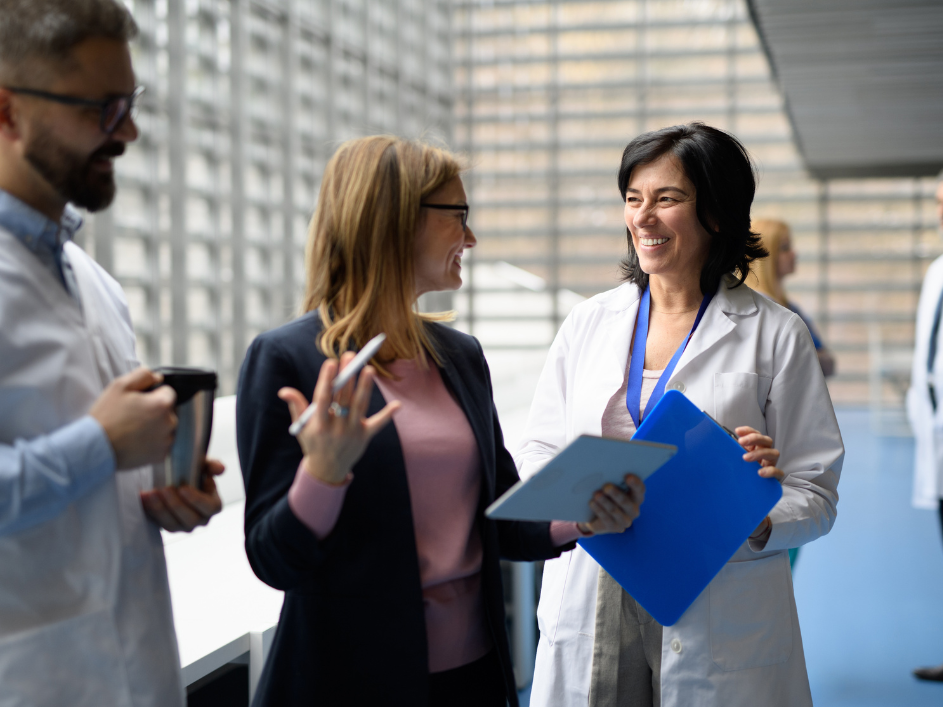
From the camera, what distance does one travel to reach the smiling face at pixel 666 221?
2.04m

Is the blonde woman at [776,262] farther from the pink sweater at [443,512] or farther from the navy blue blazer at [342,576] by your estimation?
the navy blue blazer at [342,576]

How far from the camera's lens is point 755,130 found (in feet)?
50.1

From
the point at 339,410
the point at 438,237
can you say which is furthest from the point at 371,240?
the point at 339,410

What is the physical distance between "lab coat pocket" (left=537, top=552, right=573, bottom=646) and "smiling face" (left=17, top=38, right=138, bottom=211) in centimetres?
135

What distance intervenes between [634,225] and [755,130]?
1448 cm

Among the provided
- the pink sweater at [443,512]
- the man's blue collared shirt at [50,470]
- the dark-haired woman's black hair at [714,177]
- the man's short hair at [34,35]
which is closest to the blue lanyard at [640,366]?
the dark-haired woman's black hair at [714,177]

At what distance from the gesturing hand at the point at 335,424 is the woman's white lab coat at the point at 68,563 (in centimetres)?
31

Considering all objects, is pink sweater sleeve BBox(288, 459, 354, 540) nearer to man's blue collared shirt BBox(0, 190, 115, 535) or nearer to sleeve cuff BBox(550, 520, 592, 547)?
man's blue collared shirt BBox(0, 190, 115, 535)

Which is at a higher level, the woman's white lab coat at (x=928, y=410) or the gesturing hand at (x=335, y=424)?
the gesturing hand at (x=335, y=424)

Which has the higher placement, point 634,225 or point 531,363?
point 634,225

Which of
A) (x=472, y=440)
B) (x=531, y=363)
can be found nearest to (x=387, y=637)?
(x=472, y=440)

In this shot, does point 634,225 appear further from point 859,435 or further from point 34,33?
point 859,435

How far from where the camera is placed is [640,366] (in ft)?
6.79

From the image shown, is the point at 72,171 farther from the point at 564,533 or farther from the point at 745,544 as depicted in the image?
the point at 745,544
